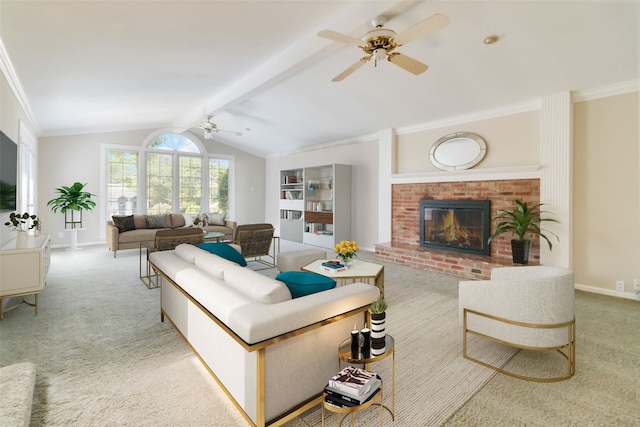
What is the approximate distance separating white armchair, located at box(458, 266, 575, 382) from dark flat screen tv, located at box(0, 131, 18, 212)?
477 cm

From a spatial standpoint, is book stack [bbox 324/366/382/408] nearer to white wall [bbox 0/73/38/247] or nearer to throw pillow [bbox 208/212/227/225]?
white wall [bbox 0/73/38/247]

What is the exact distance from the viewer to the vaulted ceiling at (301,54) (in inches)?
109

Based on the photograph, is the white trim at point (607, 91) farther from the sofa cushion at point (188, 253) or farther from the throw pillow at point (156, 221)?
the throw pillow at point (156, 221)

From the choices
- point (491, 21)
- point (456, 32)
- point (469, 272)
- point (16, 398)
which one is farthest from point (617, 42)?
point (16, 398)

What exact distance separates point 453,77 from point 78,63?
15.0ft

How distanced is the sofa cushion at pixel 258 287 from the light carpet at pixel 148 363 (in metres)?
0.69

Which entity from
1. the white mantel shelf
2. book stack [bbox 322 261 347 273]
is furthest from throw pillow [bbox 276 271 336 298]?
the white mantel shelf

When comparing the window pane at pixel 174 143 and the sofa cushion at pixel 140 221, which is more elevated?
the window pane at pixel 174 143

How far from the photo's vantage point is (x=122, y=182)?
307 inches

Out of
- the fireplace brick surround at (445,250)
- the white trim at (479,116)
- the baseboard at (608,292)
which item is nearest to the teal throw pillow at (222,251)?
the fireplace brick surround at (445,250)

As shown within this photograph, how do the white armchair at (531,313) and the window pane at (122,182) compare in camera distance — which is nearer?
the white armchair at (531,313)

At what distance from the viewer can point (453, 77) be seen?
409 cm

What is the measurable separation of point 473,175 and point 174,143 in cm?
759

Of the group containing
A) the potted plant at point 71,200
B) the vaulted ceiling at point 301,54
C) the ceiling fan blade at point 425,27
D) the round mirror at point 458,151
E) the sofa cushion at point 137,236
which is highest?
the vaulted ceiling at point 301,54
